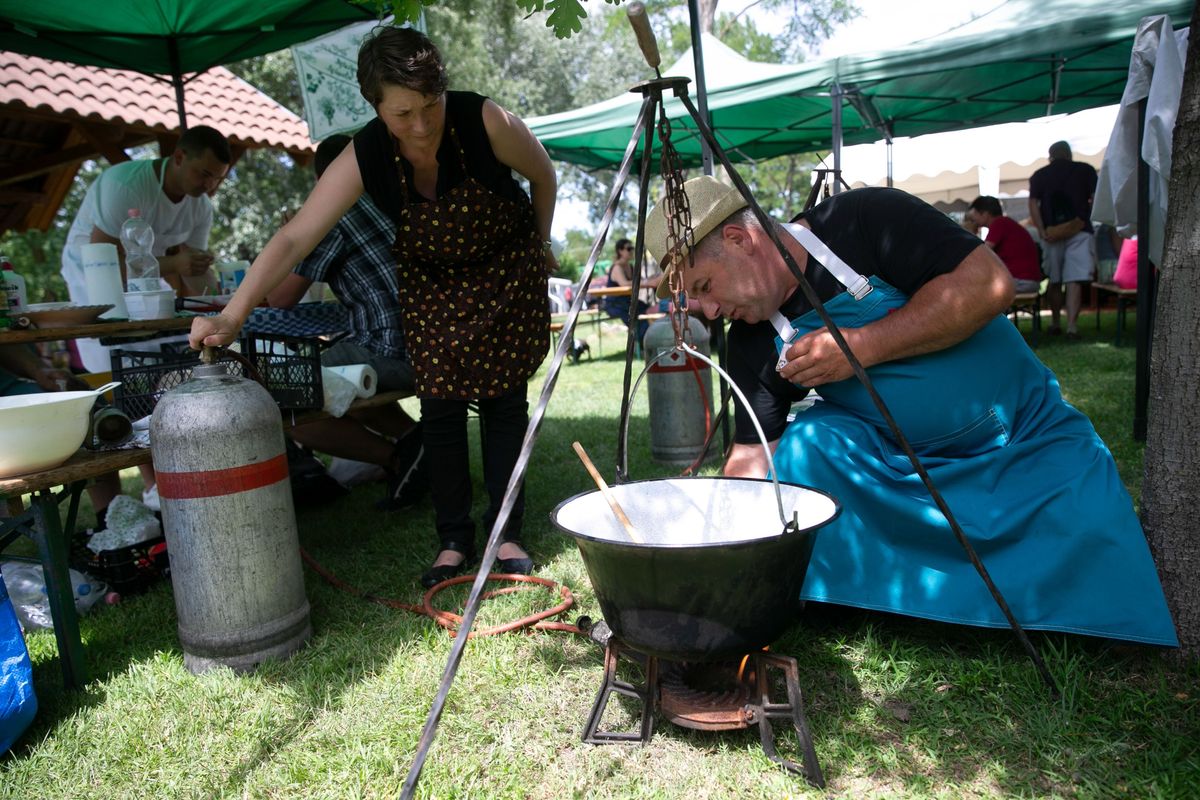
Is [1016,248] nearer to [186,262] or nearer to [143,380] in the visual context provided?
[186,262]

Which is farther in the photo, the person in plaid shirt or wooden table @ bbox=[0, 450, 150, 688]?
the person in plaid shirt

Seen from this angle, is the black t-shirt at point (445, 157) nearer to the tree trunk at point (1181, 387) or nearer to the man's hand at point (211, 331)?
the man's hand at point (211, 331)

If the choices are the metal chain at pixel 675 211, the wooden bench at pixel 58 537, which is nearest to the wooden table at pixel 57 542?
the wooden bench at pixel 58 537

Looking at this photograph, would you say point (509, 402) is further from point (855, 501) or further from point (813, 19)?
point (813, 19)

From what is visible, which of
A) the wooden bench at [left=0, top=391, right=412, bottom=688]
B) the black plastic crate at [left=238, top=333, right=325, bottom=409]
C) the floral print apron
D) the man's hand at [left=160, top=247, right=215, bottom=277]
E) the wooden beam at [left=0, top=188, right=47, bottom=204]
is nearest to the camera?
the wooden bench at [left=0, top=391, right=412, bottom=688]

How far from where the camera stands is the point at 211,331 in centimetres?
236

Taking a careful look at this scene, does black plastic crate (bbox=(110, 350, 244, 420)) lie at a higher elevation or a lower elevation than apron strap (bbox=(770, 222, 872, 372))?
lower

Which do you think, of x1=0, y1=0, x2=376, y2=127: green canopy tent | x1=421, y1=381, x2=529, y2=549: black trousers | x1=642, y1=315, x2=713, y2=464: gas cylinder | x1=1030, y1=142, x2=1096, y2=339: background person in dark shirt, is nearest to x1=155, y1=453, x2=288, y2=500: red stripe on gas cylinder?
x1=421, y1=381, x2=529, y2=549: black trousers

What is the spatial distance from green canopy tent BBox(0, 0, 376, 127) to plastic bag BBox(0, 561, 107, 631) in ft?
8.94

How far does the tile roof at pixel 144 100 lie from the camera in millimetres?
6602

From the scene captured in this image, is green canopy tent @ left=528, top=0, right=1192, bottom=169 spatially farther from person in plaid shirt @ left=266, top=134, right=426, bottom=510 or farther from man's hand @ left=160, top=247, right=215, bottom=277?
man's hand @ left=160, top=247, right=215, bottom=277

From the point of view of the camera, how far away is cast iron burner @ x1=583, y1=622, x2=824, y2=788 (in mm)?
1815

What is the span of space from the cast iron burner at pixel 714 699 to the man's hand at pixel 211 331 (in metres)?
1.41

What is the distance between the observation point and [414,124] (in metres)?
2.45
